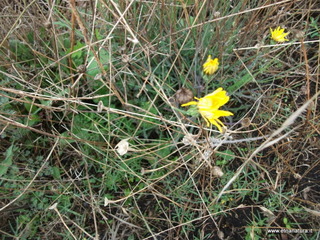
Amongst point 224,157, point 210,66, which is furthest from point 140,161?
point 210,66

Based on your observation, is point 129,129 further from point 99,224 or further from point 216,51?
point 216,51

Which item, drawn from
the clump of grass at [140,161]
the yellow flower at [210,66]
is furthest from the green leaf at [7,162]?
the yellow flower at [210,66]

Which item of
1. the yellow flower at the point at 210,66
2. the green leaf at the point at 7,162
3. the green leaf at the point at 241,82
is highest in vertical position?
the yellow flower at the point at 210,66

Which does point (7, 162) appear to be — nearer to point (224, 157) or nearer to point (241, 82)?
point (224, 157)

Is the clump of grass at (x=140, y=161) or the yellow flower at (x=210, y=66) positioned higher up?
the yellow flower at (x=210, y=66)

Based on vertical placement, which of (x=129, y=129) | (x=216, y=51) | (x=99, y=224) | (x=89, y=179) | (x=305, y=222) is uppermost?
(x=216, y=51)

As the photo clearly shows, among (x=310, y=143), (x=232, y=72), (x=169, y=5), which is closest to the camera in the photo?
(x=169, y=5)

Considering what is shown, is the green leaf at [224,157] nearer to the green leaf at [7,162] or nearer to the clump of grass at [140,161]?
the clump of grass at [140,161]

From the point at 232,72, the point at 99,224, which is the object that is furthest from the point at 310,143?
the point at 99,224
